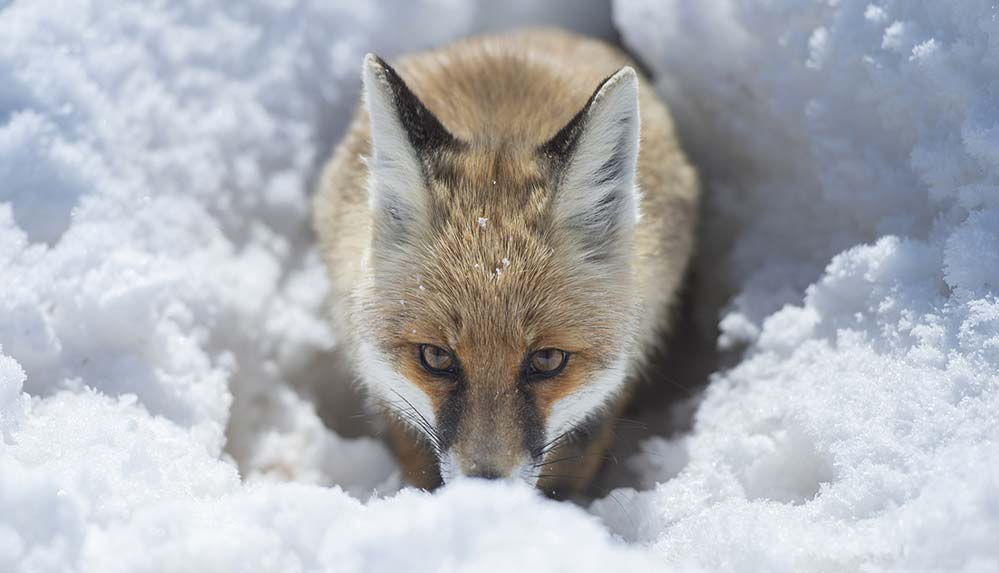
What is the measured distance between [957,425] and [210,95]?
138 inches

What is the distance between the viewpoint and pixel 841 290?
134 inches

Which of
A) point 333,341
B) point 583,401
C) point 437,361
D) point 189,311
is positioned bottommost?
point 333,341

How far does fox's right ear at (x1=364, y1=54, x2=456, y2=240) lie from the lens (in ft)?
9.24

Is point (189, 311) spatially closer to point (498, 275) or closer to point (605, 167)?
point (498, 275)

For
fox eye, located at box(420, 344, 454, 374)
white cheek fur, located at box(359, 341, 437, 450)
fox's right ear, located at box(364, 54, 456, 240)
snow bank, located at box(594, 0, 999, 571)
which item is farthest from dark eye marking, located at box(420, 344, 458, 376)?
snow bank, located at box(594, 0, 999, 571)

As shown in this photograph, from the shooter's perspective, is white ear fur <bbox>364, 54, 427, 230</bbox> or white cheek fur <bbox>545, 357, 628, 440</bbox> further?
white cheek fur <bbox>545, 357, 628, 440</bbox>

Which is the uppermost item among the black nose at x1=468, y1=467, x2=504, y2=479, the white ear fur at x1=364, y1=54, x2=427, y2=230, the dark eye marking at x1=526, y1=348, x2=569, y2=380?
the white ear fur at x1=364, y1=54, x2=427, y2=230

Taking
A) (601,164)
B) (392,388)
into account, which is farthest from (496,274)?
(392,388)

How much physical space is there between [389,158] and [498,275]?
60cm

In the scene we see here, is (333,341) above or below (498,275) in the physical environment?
below

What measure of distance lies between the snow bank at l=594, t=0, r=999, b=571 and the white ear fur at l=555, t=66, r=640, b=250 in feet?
3.10

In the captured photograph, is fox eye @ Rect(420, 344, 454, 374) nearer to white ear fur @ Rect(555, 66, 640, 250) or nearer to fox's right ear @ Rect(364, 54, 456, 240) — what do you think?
fox's right ear @ Rect(364, 54, 456, 240)

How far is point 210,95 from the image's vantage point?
415 cm

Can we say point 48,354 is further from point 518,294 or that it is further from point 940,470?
point 940,470
